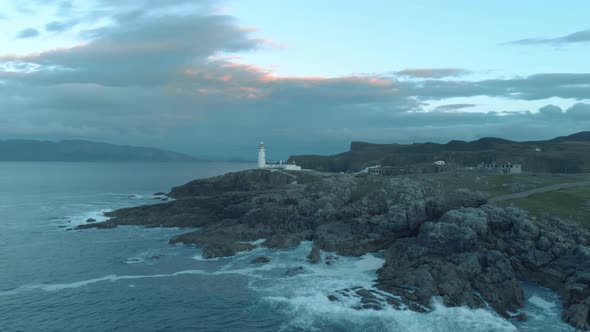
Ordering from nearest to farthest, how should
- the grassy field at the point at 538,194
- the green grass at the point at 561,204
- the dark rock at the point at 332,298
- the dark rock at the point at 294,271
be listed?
the dark rock at the point at 332,298 → the dark rock at the point at 294,271 → the green grass at the point at 561,204 → the grassy field at the point at 538,194

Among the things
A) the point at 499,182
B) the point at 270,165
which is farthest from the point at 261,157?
the point at 499,182

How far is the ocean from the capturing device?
111ft

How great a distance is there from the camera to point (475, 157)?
Answer: 455ft

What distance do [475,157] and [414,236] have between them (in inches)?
3757

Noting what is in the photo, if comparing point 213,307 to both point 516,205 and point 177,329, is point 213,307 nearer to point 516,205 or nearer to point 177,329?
point 177,329

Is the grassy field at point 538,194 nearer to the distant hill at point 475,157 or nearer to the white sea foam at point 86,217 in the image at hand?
the distant hill at point 475,157

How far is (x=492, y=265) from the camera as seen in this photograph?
42.8 meters

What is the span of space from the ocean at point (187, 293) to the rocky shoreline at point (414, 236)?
A: 5.83 ft

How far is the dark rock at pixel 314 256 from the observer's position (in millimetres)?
50312

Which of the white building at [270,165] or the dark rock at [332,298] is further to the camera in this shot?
the white building at [270,165]

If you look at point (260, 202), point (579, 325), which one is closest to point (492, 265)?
point (579, 325)

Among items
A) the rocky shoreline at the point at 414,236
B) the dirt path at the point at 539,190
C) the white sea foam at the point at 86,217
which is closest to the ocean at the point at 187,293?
the rocky shoreline at the point at 414,236

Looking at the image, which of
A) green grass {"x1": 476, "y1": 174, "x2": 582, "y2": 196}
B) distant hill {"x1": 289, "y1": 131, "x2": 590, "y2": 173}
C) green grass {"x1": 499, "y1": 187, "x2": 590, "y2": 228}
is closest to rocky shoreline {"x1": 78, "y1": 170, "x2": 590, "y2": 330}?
green grass {"x1": 499, "y1": 187, "x2": 590, "y2": 228}

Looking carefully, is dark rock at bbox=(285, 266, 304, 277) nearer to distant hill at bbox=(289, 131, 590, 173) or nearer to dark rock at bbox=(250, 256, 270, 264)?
dark rock at bbox=(250, 256, 270, 264)
